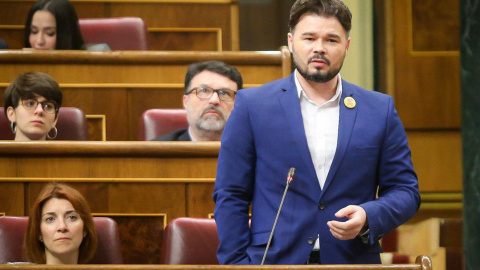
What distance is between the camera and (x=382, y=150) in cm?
79

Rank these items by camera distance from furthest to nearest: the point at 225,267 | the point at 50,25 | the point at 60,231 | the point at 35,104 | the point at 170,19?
the point at 170,19
the point at 50,25
the point at 35,104
the point at 60,231
the point at 225,267

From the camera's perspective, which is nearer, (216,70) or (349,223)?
(349,223)

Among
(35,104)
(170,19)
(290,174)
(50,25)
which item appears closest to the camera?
(290,174)

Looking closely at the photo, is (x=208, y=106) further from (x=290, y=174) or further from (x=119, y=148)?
(x=290, y=174)

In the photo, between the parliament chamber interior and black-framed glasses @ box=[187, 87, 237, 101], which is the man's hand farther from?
black-framed glasses @ box=[187, 87, 237, 101]

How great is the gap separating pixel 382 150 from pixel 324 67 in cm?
9

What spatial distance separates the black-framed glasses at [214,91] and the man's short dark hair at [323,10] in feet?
2.02

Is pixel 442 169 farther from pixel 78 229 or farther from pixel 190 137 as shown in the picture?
pixel 78 229

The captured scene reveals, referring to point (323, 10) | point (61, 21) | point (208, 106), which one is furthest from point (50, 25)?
point (323, 10)

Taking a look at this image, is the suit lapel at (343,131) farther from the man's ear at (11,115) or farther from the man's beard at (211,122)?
the man's ear at (11,115)

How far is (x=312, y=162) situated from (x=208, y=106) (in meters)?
0.64

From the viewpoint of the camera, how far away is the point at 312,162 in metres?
0.77

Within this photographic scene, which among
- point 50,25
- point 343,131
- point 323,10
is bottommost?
point 343,131

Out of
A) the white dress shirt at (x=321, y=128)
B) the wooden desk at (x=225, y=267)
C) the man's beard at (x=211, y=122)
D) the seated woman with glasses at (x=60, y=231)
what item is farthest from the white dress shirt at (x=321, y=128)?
the man's beard at (x=211, y=122)
